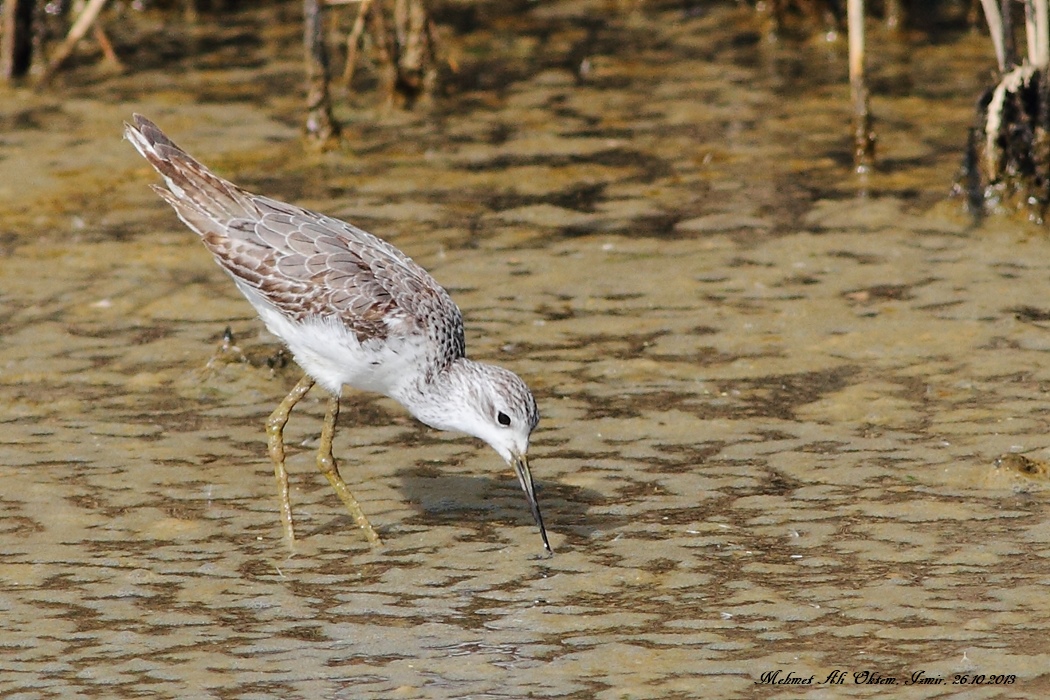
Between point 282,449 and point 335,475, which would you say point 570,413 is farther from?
point 282,449

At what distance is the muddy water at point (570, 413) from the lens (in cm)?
620

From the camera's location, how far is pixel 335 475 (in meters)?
7.36

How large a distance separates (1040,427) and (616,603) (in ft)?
8.43

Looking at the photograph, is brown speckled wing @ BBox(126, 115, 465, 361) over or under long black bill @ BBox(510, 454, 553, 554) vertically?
over

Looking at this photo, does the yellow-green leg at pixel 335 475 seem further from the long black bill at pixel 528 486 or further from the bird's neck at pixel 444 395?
the long black bill at pixel 528 486

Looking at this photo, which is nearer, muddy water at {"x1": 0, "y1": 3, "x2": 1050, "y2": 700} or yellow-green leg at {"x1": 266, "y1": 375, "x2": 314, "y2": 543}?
muddy water at {"x1": 0, "y1": 3, "x2": 1050, "y2": 700}

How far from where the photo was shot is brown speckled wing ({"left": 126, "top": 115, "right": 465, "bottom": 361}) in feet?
23.9

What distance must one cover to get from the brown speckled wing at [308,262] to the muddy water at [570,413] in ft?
2.94

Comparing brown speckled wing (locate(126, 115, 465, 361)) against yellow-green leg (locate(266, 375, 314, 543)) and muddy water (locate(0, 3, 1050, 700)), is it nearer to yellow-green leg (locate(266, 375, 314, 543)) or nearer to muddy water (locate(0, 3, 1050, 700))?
yellow-green leg (locate(266, 375, 314, 543))

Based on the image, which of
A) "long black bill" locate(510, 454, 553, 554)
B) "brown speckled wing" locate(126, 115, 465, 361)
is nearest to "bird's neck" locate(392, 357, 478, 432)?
"brown speckled wing" locate(126, 115, 465, 361)

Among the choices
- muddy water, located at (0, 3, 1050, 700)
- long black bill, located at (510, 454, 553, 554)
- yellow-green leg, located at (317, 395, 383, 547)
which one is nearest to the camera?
muddy water, located at (0, 3, 1050, 700)

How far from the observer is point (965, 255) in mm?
10039

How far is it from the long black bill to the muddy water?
136 millimetres

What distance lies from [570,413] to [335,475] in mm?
1545
